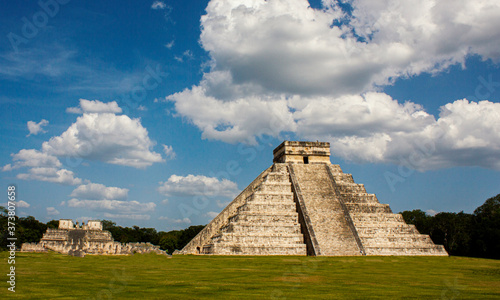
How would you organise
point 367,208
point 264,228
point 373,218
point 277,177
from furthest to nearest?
1. point 277,177
2. point 367,208
3. point 373,218
4. point 264,228

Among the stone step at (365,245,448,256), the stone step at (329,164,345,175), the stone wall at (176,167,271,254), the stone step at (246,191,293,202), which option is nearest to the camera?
the stone step at (365,245,448,256)

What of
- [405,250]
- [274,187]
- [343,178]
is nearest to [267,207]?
[274,187]

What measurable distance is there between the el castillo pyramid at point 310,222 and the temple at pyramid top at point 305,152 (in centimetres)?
74

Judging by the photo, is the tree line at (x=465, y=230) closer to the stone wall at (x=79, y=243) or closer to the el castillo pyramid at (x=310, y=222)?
the stone wall at (x=79, y=243)

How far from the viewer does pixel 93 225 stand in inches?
1753

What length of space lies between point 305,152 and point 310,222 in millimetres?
8553

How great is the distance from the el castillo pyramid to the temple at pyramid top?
0.74m

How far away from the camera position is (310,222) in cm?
2517

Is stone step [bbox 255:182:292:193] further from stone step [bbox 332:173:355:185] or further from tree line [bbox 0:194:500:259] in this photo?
tree line [bbox 0:194:500:259]

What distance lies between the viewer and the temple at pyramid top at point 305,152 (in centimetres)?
3219

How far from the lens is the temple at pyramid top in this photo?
106 ft

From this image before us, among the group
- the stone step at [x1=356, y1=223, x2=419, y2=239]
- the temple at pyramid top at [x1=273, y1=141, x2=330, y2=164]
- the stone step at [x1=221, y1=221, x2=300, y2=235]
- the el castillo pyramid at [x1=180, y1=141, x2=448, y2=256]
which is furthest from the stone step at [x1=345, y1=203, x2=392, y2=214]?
the temple at pyramid top at [x1=273, y1=141, x2=330, y2=164]

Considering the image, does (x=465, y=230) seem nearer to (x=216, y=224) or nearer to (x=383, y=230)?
(x=383, y=230)

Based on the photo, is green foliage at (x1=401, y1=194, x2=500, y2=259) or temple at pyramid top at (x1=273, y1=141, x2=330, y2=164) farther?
green foliage at (x1=401, y1=194, x2=500, y2=259)
